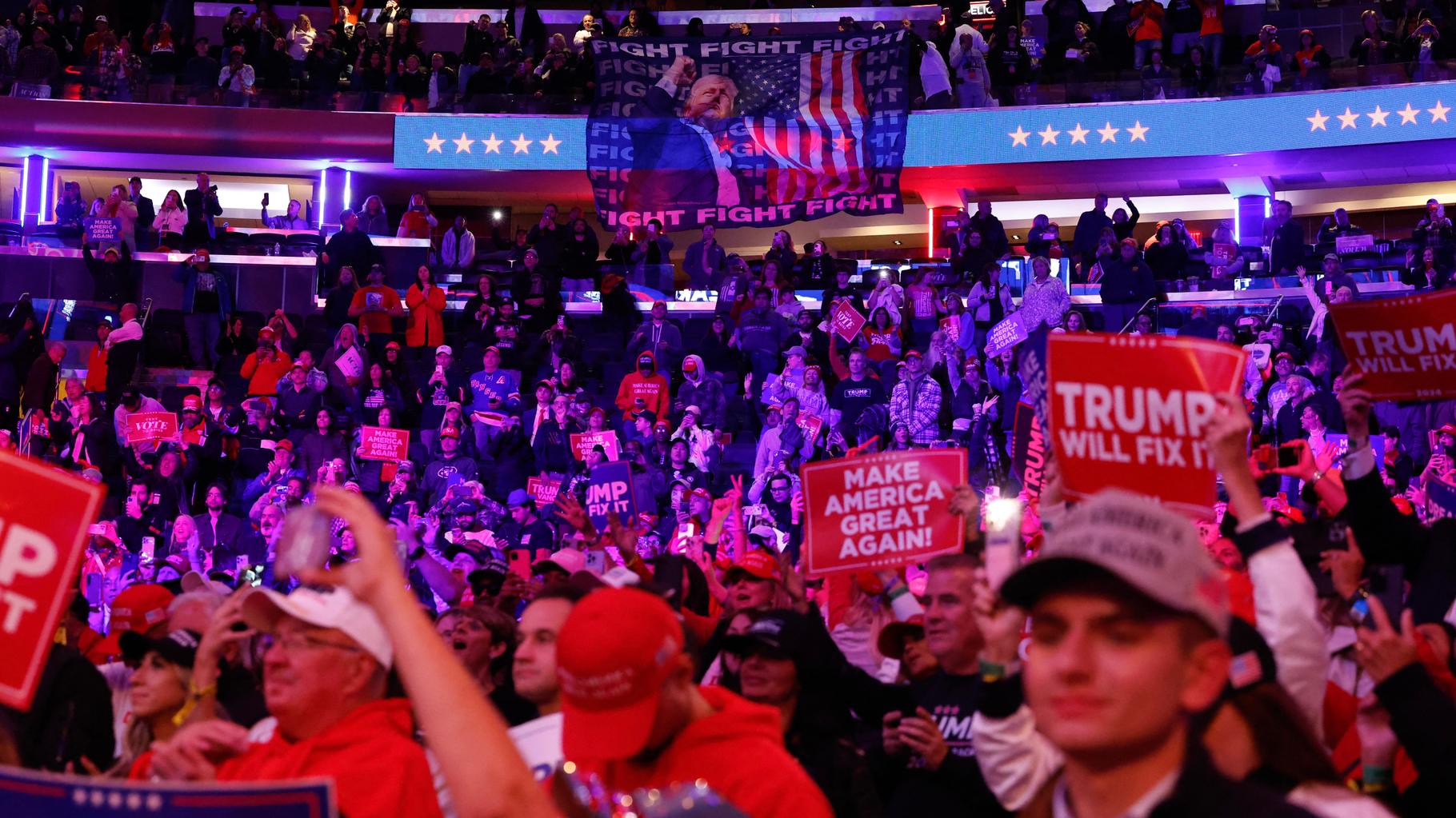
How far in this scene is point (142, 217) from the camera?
22.2 meters

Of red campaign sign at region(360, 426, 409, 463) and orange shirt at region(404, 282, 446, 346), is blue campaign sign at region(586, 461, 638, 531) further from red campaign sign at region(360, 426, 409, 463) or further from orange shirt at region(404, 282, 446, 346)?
orange shirt at region(404, 282, 446, 346)

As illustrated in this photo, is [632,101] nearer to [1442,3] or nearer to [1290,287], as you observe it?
[1290,287]

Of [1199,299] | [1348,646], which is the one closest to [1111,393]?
[1348,646]

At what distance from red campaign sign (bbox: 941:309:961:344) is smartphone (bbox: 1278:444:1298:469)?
10142 mm

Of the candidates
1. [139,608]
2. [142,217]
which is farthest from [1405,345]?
[142,217]

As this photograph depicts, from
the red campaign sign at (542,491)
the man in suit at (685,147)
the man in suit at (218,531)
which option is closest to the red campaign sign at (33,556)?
the red campaign sign at (542,491)

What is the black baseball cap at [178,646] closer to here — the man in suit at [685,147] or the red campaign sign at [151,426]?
the red campaign sign at [151,426]

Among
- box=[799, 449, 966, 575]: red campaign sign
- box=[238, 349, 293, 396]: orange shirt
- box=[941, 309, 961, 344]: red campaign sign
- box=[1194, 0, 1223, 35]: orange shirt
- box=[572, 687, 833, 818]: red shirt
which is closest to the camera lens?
box=[572, 687, 833, 818]: red shirt

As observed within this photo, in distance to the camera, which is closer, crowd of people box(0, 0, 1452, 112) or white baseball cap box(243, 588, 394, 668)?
white baseball cap box(243, 588, 394, 668)

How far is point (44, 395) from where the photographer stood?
57.5 feet

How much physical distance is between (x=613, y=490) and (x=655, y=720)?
234 inches

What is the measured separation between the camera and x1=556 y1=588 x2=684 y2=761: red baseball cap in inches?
115

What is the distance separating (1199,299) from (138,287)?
13.4 meters

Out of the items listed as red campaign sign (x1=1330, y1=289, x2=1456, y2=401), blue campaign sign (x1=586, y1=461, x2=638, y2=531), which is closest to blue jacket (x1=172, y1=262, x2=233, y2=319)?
blue campaign sign (x1=586, y1=461, x2=638, y2=531)
